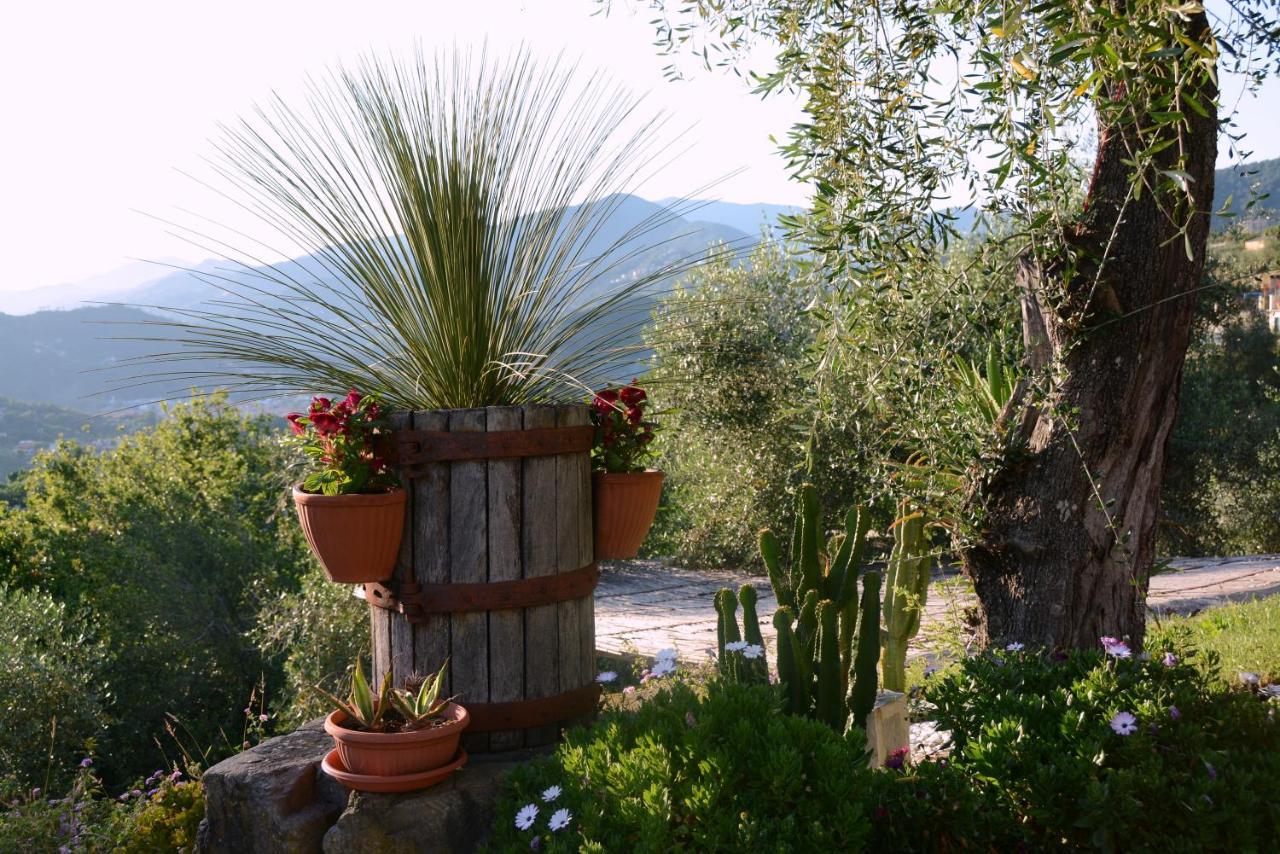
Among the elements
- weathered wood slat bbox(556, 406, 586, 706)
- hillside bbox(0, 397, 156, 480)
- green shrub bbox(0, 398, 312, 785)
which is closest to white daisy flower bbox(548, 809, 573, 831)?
weathered wood slat bbox(556, 406, 586, 706)

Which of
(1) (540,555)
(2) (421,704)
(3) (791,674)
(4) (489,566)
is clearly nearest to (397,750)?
(2) (421,704)

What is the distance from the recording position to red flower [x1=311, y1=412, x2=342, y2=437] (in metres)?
2.95

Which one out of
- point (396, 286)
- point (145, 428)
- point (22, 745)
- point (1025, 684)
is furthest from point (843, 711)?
point (145, 428)

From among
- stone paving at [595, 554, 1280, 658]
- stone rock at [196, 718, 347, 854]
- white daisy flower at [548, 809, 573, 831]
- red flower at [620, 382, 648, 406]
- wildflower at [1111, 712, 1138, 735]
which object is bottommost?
stone paving at [595, 554, 1280, 658]

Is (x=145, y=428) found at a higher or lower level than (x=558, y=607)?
higher

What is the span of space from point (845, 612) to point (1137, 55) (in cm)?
193

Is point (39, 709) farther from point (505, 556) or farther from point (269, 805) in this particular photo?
point (505, 556)

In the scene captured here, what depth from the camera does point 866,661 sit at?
324 cm

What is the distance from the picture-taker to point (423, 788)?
286 cm

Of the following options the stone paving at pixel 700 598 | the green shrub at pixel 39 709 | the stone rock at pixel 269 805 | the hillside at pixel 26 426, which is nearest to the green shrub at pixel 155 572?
the green shrub at pixel 39 709

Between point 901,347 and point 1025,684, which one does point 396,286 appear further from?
point 1025,684

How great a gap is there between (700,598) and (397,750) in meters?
7.43

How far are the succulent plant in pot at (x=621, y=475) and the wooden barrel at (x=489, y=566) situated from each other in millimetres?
211

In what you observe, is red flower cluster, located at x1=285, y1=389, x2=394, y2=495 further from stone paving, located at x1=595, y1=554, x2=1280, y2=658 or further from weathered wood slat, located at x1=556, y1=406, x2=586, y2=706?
stone paving, located at x1=595, y1=554, x2=1280, y2=658
